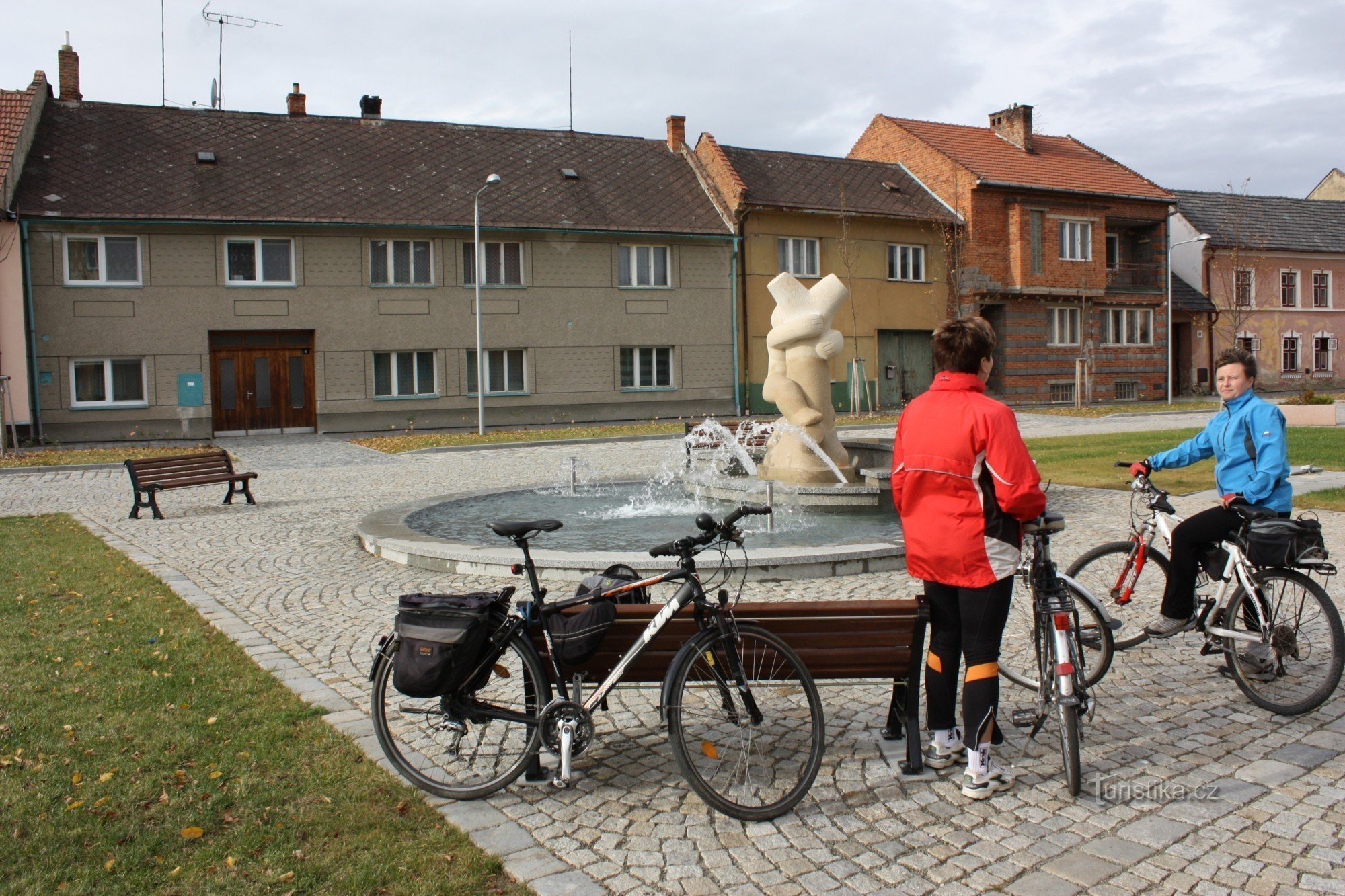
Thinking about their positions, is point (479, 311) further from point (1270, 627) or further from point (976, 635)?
point (976, 635)

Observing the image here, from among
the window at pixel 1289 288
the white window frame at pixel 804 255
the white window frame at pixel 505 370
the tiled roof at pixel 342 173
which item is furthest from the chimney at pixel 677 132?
the window at pixel 1289 288

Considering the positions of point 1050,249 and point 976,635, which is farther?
point 1050,249

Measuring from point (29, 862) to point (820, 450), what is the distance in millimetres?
10183

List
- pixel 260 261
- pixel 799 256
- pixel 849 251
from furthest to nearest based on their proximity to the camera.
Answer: pixel 849 251, pixel 799 256, pixel 260 261

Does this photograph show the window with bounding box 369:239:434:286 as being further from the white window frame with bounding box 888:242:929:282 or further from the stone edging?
the stone edging

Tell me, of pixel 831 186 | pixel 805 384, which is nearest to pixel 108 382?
pixel 805 384

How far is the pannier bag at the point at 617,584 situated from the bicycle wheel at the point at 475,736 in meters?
0.41

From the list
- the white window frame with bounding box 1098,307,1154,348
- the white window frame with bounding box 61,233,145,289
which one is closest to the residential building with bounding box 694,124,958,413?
the white window frame with bounding box 1098,307,1154,348

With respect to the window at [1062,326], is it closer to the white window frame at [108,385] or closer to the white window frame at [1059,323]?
the white window frame at [1059,323]

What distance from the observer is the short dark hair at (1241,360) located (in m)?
5.68

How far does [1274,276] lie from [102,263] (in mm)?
45239

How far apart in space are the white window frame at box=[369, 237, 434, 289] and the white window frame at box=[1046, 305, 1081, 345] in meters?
22.4

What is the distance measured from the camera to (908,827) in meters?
4.21

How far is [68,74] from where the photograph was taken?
3133 centimetres
